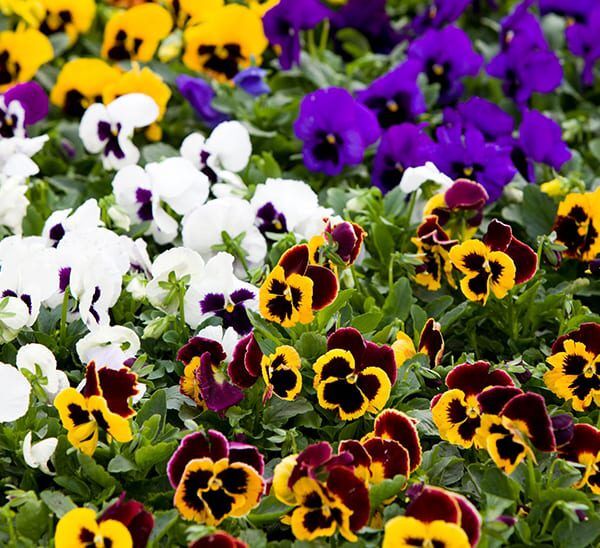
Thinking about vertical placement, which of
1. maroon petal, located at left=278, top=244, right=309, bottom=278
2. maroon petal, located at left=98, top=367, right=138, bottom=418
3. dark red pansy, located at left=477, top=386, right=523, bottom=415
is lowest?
maroon petal, located at left=98, top=367, right=138, bottom=418

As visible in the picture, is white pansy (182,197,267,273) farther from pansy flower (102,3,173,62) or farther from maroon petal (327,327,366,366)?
pansy flower (102,3,173,62)

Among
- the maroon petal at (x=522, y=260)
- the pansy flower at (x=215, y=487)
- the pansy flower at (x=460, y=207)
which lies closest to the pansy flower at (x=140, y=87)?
the pansy flower at (x=460, y=207)

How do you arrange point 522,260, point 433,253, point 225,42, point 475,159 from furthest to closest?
point 225,42 < point 475,159 < point 433,253 < point 522,260

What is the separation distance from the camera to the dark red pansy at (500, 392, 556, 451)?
1.42 m

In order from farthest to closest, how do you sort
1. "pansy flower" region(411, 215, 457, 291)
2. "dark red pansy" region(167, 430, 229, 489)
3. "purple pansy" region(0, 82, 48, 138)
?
"purple pansy" region(0, 82, 48, 138)
"pansy flower" region(411, 215, 457, 291)
"dark red pansy" region(167, 430, 229, 489)

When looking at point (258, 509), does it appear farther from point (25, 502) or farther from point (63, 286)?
point (63, 286)

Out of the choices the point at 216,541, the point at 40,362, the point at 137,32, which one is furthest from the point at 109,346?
the point at 137,32

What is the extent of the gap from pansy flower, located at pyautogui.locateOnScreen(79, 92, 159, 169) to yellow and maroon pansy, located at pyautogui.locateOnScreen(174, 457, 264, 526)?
1070 mm

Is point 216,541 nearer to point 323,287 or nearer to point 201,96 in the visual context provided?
point 323,287

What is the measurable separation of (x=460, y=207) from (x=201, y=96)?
0.90 meters

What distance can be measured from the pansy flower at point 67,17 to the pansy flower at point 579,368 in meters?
1.79

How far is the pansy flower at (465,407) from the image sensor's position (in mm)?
1519

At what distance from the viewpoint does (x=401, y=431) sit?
1.50 meters

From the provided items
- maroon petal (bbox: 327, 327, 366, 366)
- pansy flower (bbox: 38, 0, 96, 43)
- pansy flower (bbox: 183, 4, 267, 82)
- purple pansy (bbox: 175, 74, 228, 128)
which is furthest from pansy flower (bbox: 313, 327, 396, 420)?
pansy flower (bbox: 38, 0, 96, 43)
